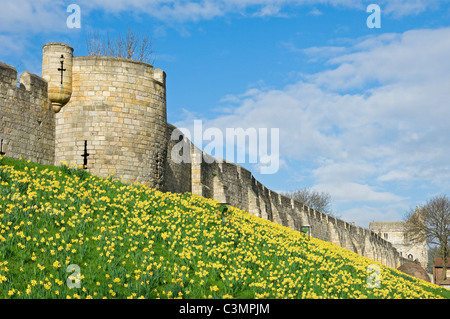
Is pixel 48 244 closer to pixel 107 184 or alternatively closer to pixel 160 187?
pixel 107 184

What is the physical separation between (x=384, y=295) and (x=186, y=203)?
6.69 m

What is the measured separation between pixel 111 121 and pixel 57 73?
242 centimetres

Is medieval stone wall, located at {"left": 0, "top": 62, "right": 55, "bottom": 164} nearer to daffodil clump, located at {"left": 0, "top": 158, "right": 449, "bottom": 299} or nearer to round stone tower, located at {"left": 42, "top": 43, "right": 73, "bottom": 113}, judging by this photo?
round stone tower, located at {"left": 42, "top": 43, "right": 73, "bottom": 113}

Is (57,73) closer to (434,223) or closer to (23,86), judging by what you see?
(23,86)

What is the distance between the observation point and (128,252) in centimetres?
1155

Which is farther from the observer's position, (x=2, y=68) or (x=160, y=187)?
(x=160, y=187)

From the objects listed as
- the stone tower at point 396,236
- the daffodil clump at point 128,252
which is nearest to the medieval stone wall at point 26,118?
the daffodil clump at point 128,252

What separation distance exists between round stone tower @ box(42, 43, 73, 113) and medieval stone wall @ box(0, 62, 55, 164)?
25cm

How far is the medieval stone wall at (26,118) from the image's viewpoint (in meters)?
16.5
